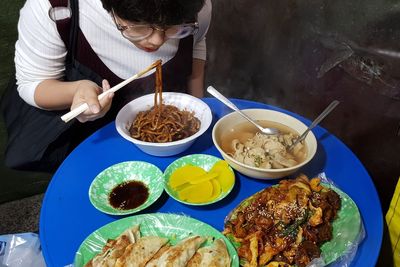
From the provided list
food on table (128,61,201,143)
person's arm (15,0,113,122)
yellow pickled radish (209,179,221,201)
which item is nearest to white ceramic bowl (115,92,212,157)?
food on table (128,61,201,143)

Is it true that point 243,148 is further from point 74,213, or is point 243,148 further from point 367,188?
point 74,213

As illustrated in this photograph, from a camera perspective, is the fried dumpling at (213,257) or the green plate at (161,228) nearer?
the fried dumpling at (213,257)

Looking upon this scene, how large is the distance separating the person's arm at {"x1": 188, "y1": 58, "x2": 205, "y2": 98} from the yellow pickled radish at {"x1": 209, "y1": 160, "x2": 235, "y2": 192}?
939 millimetres

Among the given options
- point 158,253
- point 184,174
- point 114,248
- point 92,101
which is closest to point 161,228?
point 158,253

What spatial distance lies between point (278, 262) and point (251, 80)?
9.11ft

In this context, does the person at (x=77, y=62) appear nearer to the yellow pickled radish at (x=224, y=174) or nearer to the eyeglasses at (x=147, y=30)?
the eyeglasses at (x=147, y=30)

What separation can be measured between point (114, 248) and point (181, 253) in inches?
11.1

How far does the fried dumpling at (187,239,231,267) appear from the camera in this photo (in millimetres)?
1554

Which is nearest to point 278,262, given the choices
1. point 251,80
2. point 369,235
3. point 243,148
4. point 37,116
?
point 369,235

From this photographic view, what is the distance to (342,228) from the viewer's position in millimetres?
1690

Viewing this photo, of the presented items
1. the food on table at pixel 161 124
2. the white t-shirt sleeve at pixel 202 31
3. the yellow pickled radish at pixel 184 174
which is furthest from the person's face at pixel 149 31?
the yellow pickled radish at pixel 184 174

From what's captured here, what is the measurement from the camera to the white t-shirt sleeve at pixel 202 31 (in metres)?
2.41

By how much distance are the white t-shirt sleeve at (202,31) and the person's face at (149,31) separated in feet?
1.73

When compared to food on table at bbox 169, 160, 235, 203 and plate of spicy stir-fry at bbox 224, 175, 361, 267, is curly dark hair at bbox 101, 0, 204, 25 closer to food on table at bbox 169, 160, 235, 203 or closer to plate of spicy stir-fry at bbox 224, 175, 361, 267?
food on table at bbox 169, 160, 235, 203
